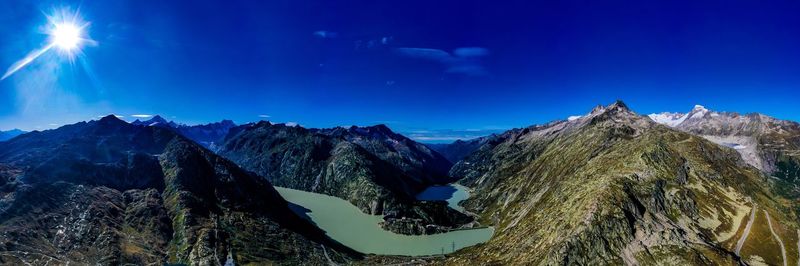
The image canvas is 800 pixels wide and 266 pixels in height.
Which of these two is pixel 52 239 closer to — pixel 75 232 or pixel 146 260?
pixel 75 232

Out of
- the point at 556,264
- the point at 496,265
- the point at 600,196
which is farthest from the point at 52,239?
the point at 600,196

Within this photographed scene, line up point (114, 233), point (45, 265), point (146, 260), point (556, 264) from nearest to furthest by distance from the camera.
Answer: point (45, 265), point (556, 264), point (146, 260), point (114, 233)

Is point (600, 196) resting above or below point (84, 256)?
above

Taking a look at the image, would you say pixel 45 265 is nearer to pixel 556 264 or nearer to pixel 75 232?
pixel 75 232

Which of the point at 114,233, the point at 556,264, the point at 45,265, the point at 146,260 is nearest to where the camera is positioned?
the point at 45,265

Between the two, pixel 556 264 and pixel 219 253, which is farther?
pixel 219 253

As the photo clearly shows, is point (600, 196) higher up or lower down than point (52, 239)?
higher up

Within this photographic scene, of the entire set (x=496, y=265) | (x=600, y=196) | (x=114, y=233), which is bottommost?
(x=496, y=265)

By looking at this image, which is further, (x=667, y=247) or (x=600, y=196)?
(x=600, y=196)

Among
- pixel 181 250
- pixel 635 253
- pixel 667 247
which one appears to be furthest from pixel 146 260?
pixel 667 247
